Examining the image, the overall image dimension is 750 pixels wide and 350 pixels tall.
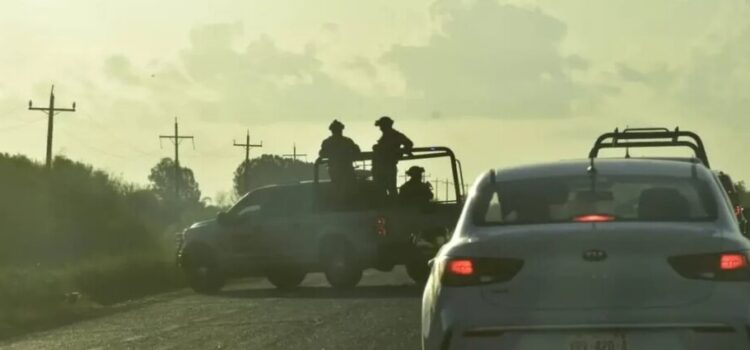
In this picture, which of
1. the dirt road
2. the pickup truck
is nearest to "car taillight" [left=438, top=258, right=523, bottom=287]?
the dirt road

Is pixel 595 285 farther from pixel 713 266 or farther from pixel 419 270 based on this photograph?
pixel 419 270

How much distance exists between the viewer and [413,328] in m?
17.6

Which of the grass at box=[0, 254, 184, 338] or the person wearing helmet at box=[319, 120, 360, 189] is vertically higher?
the person wearing helmet at box=[319, 120, 360, 189]

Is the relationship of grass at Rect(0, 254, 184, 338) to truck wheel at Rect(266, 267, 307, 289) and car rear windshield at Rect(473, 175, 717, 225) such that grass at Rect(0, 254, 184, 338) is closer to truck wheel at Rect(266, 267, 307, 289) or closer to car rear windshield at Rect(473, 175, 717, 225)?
truck wheel at Rect(266, 267, 307, 289)

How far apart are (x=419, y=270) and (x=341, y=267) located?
1252mm

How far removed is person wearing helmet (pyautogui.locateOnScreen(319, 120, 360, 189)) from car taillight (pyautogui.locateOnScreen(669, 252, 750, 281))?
1843 cm

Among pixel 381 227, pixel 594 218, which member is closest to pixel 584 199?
pixel 594 218

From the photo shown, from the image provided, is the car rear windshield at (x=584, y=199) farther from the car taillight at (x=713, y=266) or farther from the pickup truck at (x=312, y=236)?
the pickup truck at (x=312, y=236)

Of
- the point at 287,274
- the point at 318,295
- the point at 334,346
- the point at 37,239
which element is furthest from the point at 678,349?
the point at 37,239

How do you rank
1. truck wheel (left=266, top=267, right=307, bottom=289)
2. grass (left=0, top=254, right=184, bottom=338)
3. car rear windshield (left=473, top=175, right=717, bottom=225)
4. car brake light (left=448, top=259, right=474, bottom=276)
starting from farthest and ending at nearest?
truck wheel (left=266, top=267, right=307, bottom=289) < grass (left=0, top=254, right=184, bottom=338) < car rear windshield (left=473, top=175, right=717, bottom=225) < car brake light (left=448, top=259, right=474, bottom=276)

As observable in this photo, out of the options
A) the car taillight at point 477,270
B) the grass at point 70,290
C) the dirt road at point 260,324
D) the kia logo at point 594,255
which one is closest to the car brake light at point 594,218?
the kia logo at point 594,255

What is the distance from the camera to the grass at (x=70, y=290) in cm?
2319

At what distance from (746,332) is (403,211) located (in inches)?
Answer: 712

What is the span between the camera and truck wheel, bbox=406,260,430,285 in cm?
2645
